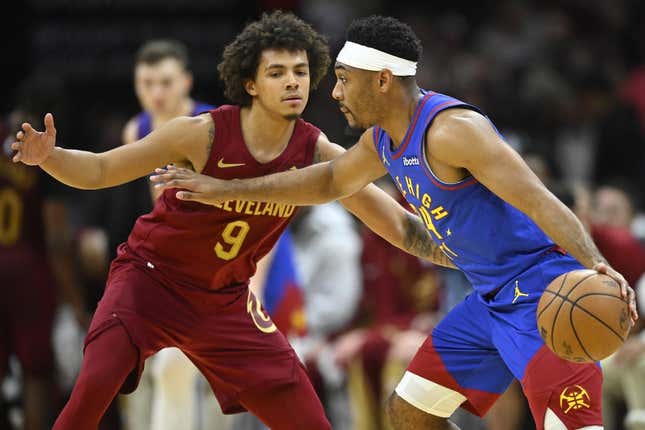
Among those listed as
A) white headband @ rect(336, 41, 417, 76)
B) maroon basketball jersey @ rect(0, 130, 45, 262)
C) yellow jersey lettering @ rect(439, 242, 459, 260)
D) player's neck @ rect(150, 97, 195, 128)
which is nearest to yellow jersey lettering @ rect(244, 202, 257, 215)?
white headband @ rect(336, 41, 417, 76)

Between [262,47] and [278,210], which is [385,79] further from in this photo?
[278,210]

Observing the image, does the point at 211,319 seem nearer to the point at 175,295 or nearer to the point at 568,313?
the point at 175,295

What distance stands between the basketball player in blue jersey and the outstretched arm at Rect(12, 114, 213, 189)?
159 mm

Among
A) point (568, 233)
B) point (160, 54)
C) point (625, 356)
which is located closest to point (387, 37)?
point (568, 233)

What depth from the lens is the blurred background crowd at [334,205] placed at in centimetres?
799

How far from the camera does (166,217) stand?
5.39 m

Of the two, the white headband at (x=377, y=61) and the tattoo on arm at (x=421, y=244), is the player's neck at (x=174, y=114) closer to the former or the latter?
the tattoo on arm at (x=421, y=244)

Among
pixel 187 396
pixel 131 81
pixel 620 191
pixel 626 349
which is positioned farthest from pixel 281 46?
pixel 131 81

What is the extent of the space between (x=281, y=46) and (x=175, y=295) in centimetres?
119

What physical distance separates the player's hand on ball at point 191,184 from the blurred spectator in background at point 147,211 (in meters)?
1.70

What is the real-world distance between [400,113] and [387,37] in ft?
1.07

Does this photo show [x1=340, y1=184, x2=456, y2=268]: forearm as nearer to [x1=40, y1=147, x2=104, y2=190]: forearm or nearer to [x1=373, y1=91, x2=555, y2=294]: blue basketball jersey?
[x1=373, y1=91, x2=555, y2=294]: blue basketball jersey

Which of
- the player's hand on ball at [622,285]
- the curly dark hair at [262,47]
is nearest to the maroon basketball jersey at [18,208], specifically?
the curly dark hair at [262,47]

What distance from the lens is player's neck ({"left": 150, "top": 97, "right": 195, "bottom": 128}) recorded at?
7.54 metres
